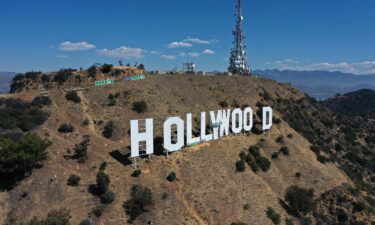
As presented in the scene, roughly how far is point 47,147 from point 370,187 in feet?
230

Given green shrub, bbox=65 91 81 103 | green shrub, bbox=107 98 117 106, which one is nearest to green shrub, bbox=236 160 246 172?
green shrub, bbox=107 98 117 106

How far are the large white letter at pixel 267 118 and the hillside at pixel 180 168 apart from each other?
2.39 m

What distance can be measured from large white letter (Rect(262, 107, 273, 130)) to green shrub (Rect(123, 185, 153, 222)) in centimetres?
3777

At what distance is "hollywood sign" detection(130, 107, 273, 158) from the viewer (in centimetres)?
4634

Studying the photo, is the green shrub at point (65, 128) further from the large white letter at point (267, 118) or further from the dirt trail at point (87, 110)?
the large white letter at point (267, 118)

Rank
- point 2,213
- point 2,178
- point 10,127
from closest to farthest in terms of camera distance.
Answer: point 2,213 → point 2,178 → point 10,127

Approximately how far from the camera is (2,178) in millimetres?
41531

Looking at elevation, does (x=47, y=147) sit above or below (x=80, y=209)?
above

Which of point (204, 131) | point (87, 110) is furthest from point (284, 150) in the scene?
point (87, 110)

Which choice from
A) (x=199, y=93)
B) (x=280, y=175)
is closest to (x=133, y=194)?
(x=280, y=175)

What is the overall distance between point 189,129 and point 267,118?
26.7 meters

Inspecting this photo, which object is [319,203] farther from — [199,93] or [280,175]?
[199,93]

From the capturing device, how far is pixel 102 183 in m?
41.7

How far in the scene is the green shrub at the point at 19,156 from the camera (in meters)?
39.9
